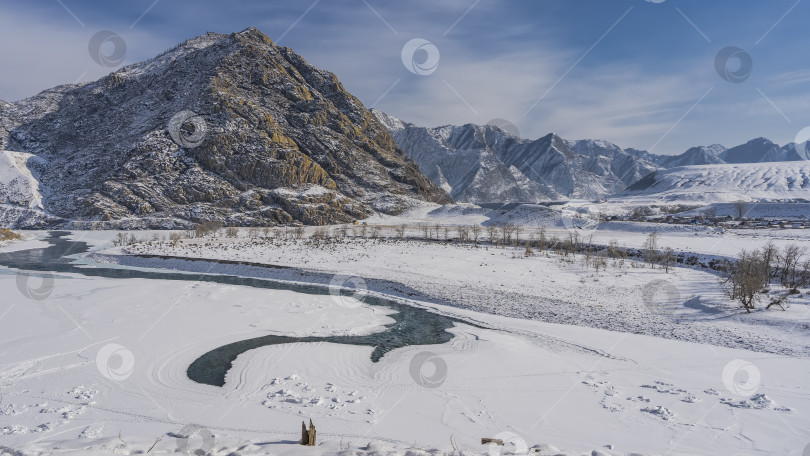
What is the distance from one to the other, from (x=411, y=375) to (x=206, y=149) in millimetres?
Result: 98732

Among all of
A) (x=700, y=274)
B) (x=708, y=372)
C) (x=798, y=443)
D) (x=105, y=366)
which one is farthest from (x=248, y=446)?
(x=700, y=274)

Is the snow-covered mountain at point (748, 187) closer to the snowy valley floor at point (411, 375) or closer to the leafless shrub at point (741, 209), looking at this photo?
the leafless shrub at point (741, 209)

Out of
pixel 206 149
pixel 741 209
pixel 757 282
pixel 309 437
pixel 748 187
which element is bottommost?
pixel 309 437

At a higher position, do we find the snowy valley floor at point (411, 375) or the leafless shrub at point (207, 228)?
the leafless shrub at point (207, 228)

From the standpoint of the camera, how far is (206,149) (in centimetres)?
9688

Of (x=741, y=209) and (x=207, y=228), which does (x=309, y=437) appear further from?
(x=741, y=209)

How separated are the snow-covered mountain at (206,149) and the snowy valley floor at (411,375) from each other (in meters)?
67.5

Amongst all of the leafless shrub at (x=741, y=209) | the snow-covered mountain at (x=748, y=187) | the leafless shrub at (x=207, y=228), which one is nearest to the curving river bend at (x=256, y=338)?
the leafless shrub at (x=207, y=228)

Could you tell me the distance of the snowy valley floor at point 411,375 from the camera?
8828 mm

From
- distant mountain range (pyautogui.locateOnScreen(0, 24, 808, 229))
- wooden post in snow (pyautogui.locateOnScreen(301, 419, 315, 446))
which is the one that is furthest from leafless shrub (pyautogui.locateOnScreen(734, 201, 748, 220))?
wooden post in snow (pyautogui.locateOnScreen(301, 419, 315, 446))

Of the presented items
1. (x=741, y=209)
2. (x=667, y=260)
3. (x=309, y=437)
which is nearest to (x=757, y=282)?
(x=667, y=260)

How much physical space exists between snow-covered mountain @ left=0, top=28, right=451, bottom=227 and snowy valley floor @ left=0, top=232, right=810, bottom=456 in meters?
67.5

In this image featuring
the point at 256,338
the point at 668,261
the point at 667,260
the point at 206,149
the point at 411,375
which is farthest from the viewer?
the point at 206,149

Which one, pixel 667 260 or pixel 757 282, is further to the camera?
pixel 667 260
